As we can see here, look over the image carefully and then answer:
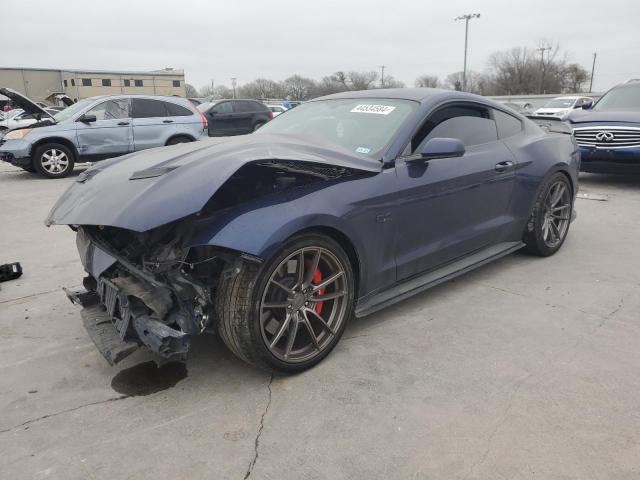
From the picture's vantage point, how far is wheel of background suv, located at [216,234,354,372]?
2488 mm

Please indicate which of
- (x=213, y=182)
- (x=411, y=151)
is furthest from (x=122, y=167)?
(x=411, y=151)

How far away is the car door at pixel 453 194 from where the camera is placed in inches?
128

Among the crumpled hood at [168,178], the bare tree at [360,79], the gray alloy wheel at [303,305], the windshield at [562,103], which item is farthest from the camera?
the bare tree at [360,79]

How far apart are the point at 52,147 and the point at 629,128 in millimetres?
10299

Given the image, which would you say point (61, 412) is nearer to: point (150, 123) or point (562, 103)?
point (150, 123)

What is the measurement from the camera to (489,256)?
405 cm

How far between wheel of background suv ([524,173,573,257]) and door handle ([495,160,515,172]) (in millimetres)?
590

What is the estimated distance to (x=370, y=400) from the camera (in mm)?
2547

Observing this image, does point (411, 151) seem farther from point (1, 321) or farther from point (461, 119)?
point (1, 321)

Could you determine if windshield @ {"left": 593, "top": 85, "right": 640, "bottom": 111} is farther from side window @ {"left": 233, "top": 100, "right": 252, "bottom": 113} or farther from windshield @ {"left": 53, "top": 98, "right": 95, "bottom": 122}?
side window @ {"left": 233, "top": 100, "right": 252, "bottom": 113}

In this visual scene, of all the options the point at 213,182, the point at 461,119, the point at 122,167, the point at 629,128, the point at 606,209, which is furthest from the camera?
the point at 629,128

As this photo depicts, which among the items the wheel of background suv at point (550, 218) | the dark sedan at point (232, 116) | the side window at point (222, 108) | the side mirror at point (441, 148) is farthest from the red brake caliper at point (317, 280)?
the side window at point (222, 108)

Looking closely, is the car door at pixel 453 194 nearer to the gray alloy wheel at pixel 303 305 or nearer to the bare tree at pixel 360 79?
the gray alloy wheel at pixel 303 305

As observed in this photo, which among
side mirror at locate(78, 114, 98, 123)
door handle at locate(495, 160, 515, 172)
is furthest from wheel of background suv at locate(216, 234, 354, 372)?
side mirror at locate(78, 114, 98, 123)
